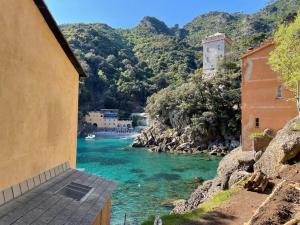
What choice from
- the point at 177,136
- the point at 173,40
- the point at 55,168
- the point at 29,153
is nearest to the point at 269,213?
the point at 55,168

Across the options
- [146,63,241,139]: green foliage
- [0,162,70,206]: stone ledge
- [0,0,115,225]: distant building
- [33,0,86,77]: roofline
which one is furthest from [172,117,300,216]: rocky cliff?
[146,63,241,139]: green foliage

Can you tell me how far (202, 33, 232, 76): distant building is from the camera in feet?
364

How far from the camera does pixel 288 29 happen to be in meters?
26.7

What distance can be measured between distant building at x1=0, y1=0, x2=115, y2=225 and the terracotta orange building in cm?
2567

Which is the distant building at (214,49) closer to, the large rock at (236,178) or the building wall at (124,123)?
the building wall at (124,123)

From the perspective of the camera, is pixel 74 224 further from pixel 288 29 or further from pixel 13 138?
pixel 288 29

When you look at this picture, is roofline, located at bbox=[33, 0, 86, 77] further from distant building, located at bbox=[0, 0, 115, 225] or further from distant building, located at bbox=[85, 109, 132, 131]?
distant building, located at bbox=[85, 109, 132, 131]

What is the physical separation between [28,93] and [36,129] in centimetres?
130

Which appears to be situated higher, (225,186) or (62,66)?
(62,66)

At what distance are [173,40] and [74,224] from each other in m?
180

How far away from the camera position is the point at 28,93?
362 inches

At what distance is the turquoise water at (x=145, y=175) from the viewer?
29422 millimetres

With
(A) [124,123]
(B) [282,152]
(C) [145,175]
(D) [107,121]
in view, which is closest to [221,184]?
(B) [282,152]

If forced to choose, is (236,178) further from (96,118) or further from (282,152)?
(96,118)
